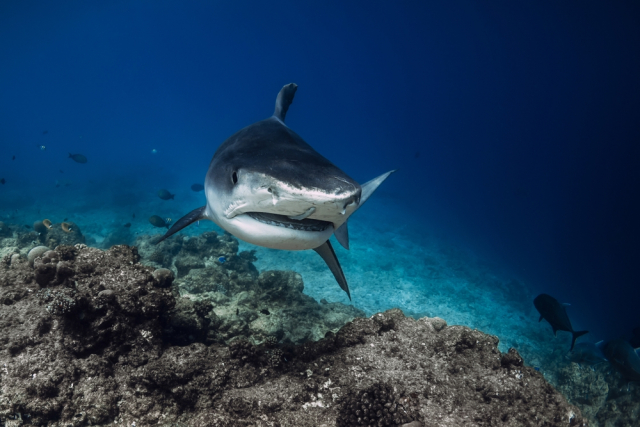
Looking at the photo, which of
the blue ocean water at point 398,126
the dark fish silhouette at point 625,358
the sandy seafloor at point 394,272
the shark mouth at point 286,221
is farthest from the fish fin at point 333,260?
the dark fish silhouette at point 625,358

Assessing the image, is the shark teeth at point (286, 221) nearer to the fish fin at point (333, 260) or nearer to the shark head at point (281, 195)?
the shark head at point (281, 195)

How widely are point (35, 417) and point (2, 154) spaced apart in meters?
147

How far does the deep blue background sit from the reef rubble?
31.4 metres

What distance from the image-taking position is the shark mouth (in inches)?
72.2

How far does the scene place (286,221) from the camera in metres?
1.83

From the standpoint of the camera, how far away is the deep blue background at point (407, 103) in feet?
135

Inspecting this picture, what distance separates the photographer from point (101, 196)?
3128cm

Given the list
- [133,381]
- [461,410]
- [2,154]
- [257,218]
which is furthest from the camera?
[2,154]

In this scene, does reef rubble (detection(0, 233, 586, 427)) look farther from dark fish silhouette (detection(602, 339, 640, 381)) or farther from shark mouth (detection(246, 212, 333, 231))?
dark fish silhouette (detection(602, 339, 640, 381))

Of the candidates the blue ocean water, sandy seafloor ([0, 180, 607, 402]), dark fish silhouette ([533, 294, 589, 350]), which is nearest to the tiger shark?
dark fish silhouette ([533, 294, 589, 350])

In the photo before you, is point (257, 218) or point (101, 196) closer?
point (257, 218)

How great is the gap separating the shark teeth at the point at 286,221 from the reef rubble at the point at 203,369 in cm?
125

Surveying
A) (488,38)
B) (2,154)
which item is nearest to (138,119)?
(2,154)

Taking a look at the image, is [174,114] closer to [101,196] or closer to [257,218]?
[101,196]
